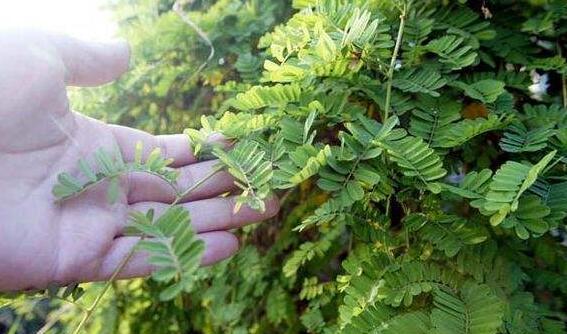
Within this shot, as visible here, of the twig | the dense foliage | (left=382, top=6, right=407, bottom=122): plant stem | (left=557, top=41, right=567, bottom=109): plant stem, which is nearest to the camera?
the dense foliage

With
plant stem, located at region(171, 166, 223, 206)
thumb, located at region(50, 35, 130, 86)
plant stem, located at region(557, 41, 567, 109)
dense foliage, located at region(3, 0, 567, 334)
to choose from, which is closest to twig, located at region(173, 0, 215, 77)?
dense foliage, located at region(3, 0, 567, 334)

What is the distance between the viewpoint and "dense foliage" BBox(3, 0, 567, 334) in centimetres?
70

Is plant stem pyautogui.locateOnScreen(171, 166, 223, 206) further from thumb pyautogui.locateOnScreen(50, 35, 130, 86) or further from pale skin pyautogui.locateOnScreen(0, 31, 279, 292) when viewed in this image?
thumb pyautogui.locateOnScreen(50, 35, 130, 86)

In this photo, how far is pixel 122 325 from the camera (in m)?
1.50

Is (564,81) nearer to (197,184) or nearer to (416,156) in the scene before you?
(416,156)

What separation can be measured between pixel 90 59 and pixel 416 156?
522mm

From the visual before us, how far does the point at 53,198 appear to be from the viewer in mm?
847

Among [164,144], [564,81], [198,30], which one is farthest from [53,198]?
[564,81]

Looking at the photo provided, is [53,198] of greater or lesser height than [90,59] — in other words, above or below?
below

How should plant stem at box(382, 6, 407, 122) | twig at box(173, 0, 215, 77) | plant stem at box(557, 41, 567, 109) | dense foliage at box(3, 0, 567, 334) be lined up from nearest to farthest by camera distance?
dense foliage at box(3, 0, 567, 334)
plant stem at box(382, 6, 407, 122)
plant stem at box(557, 41, 567, 109)
twig at box(173, 0, 215, 77)

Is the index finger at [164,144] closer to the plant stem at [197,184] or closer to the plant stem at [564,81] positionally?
the plant stem at [197,184]

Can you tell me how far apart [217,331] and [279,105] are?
72cm

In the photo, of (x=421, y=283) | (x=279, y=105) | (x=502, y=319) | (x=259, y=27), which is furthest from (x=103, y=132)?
(x=502, y=319)

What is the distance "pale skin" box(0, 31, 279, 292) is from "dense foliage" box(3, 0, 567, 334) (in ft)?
0.16
